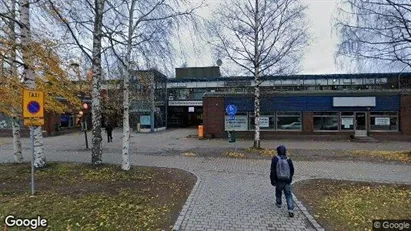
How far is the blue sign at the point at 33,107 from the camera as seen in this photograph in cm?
724

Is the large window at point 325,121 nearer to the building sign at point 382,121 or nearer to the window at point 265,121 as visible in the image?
the building sign at point 382,121

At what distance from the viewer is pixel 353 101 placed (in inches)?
898

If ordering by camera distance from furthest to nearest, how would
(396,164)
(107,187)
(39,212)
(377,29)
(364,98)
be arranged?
(364,98) < (396,164) < (377,29) < (107,187) < (39,212)

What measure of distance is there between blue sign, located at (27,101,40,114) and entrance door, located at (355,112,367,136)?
2270cm

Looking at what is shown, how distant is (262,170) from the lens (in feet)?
36.8

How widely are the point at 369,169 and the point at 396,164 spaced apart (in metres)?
2.04

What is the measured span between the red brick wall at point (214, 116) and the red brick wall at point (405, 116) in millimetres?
13921

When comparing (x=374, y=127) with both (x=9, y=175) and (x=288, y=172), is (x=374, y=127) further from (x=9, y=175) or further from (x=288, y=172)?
(x=9, y=175)

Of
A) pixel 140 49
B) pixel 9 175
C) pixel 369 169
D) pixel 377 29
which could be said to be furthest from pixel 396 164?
pixel 9 175

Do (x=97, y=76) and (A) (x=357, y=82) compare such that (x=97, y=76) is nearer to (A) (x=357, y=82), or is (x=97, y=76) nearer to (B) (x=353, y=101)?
(B) (x=353, y=101)

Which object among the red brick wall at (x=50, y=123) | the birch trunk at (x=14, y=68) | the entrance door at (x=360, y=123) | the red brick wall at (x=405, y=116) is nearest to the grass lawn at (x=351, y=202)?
the birch trunk at (x=14, y=68)

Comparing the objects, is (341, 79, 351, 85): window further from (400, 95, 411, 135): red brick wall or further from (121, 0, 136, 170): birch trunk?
(121, 0, 136, 170): birch trunk

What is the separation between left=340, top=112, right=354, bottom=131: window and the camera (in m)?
23.3

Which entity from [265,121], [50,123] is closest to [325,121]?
[265,121]
